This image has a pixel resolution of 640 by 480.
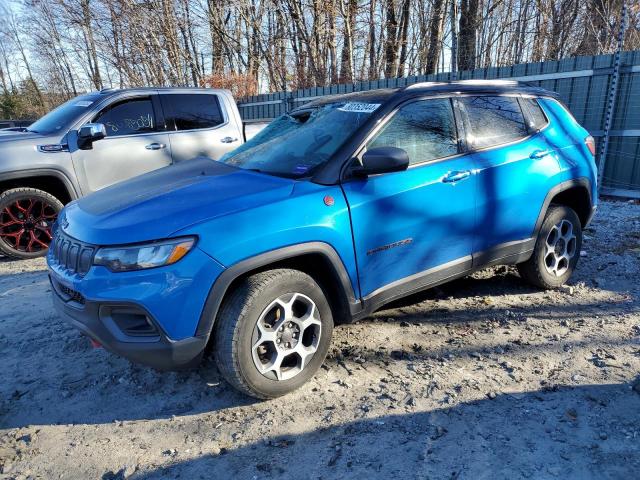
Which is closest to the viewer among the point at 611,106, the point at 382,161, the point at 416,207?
the point at 382,161

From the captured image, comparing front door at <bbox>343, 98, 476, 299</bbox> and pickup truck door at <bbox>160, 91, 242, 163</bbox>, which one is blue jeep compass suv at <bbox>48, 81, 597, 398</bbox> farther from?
pickup truck door at <bbox>160, 91, 242, 163</bbox>

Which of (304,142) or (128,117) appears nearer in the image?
(304,142)

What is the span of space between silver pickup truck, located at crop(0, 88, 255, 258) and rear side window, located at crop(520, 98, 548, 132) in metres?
4.09

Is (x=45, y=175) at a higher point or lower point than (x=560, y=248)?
higher

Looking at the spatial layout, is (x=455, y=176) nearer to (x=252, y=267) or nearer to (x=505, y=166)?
(x=505, y=166)

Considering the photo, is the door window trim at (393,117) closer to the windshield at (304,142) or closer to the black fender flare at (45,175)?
the windshield at (304,142)

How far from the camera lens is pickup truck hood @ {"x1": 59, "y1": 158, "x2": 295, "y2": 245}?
8.04 ft

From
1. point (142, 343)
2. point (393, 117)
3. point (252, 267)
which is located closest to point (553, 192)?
point (393, 117)

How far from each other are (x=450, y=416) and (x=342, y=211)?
1307 mm

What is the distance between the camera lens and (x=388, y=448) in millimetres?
2354

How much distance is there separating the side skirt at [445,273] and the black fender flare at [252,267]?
343 millimetres

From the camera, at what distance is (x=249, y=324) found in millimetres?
2533

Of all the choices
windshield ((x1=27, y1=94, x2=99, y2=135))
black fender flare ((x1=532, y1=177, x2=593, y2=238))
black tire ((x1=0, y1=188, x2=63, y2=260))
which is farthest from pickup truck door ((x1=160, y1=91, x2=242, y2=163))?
black fender flare ((x1=532, y1=177, x2=593, y2=238))

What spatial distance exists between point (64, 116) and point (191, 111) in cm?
159
